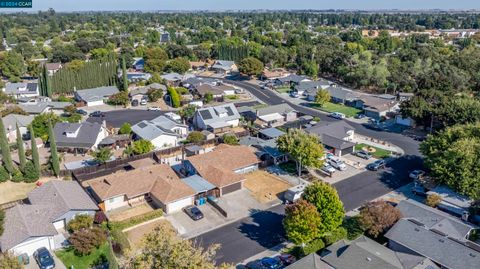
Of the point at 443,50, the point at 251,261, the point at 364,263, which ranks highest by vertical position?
the point at 443,50

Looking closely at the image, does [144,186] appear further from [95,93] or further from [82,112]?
[95,93]

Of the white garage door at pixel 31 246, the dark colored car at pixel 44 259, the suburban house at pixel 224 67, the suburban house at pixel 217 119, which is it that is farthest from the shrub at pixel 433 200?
the suburban house at pixel 224 67

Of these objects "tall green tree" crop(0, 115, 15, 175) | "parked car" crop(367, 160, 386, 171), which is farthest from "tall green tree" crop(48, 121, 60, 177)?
"parked car" crop(367, 160, 386, 171)

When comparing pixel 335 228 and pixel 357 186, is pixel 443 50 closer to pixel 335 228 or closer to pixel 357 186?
pixel 357 186

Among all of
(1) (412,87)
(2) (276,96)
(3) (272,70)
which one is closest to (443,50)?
(1) (412,87)

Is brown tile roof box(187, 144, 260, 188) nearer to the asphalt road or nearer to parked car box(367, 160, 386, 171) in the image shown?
the asphalt road

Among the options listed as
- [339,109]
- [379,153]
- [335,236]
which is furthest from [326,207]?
[339,109]

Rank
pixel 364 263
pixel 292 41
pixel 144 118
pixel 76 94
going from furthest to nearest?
pixel 292 41, pixel 76 94, pixel 144 118, pixel 364 263
